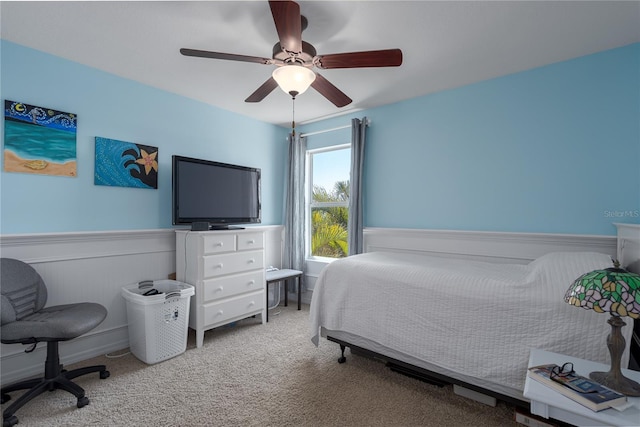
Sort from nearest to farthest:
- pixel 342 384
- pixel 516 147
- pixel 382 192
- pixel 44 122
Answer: pixel 342 384 → pixel 44 122 → pixel 516 147 → pixel 382 192

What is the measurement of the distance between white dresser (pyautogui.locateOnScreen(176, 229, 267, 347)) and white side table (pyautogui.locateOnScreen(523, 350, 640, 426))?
8.01ft

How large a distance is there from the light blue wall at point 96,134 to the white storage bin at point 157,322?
0.75 meters

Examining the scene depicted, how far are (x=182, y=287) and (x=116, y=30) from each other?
2.06 m

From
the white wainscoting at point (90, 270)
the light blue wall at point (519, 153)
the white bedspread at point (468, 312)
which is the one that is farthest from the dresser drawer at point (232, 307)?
the light blue wall at point (519, 153)

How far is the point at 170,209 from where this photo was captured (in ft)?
10.1

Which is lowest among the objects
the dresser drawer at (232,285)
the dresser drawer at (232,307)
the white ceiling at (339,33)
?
the dresser drawer at (232,307)

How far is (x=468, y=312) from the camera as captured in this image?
1767mm

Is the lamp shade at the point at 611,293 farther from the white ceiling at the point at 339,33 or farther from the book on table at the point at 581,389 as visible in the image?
the white ceiling at the point at 339,33

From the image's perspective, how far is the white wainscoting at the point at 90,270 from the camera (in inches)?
86.0

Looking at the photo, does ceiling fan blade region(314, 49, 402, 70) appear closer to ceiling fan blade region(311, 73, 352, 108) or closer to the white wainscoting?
ceiling fan blade region(311, 73, 352, 108)

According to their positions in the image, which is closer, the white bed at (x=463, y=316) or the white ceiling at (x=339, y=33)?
the white bed at (x=463, y=316)

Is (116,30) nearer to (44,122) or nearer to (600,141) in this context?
(44,122)

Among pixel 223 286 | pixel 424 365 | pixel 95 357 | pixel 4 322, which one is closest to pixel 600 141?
pixel 424 365

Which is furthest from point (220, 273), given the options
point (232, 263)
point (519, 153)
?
point (519, 153)
